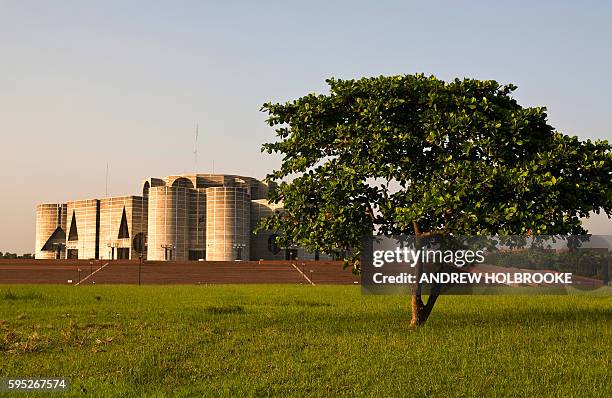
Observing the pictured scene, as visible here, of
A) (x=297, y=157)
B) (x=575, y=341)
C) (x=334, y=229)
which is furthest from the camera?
(x=297, y=157)

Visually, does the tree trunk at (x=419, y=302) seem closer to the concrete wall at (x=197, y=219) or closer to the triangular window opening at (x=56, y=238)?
the concrete wall at (x=197, y=219)

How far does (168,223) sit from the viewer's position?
422 feet

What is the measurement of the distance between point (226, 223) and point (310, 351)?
11360 centimetres

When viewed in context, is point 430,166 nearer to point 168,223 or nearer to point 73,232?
point 168,223

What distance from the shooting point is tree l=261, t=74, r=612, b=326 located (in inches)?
695

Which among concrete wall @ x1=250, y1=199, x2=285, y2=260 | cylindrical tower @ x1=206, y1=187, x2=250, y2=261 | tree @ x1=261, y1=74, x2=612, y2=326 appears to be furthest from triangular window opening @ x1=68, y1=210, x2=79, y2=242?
tree @ x1=261, y1=74, x2=612, y2=326

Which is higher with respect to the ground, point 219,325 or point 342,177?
point 342,177

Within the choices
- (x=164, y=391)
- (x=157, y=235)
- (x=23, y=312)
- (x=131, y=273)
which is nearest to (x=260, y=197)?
(x=157, y=235)

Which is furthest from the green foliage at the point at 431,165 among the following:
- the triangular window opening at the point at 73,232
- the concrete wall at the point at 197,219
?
the triangular window opening at the point at 73,232

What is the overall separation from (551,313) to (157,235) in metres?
111

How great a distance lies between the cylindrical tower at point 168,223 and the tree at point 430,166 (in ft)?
364

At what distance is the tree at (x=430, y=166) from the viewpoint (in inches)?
695

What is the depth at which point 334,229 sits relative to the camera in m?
18.5

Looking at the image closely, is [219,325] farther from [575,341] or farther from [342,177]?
[575,341]
